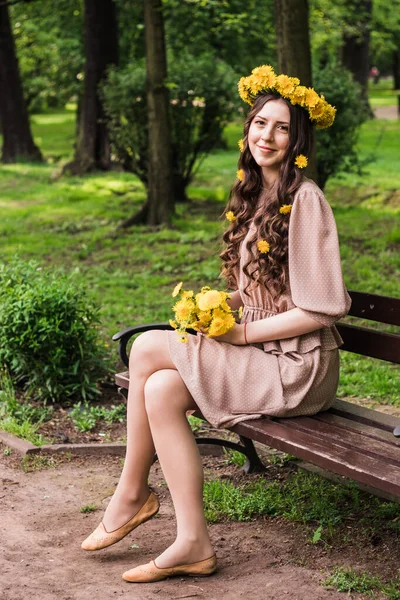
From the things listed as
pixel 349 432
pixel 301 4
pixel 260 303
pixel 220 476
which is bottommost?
pixel 220 476

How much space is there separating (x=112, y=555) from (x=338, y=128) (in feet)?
26.2

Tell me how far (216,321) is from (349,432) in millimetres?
666

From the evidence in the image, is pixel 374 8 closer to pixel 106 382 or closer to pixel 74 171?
pixel 74 171

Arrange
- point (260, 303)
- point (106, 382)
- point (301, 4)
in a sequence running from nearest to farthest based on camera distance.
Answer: point (260, 303) → point (106, 382) → point (301, 4)

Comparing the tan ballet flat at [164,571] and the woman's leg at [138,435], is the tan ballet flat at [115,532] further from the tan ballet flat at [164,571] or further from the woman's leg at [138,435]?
the tan ballet flat at [164,571]

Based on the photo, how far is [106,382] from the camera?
19.0 feet

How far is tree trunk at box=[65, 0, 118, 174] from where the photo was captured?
15.0 meters

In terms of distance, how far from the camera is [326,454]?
128 inches

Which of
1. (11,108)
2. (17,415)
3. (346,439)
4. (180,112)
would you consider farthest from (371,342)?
(11,108)

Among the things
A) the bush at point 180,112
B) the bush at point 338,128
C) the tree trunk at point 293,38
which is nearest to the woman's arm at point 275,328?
the tree trunk at point 293,38

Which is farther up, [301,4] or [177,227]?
[301,4]

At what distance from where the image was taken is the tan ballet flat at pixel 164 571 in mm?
3379

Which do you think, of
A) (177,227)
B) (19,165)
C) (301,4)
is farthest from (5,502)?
(19,165)

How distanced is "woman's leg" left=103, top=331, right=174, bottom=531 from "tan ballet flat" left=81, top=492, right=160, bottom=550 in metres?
0.02
